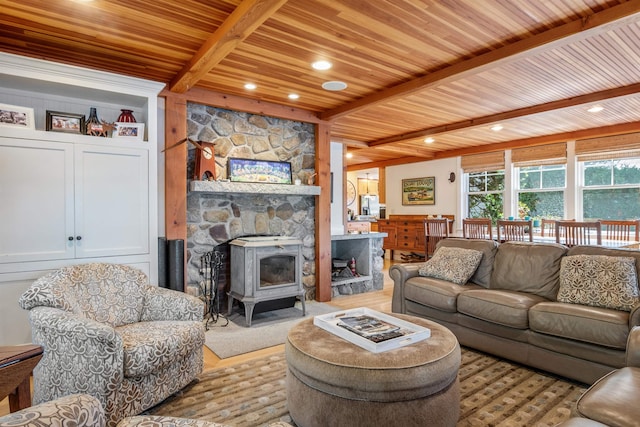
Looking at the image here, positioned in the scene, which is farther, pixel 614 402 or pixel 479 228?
pixel 479 228

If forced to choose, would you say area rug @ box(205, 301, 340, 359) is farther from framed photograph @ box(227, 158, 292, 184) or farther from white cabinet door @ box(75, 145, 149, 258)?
framed photograph @ box(227, 158, 292, 184)

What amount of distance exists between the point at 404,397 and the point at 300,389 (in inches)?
20.5

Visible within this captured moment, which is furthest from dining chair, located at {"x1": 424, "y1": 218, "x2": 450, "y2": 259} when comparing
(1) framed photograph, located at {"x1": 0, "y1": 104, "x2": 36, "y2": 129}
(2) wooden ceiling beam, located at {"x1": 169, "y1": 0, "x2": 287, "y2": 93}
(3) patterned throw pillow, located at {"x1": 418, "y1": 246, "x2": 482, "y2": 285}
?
(1) framed photograph, located at {"x1": 0, "y1": 104, "x2": 36, "y2": 129}

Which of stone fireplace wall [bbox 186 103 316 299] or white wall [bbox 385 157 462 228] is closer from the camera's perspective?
stone fireplace wall [bbox 186 103 316 299]

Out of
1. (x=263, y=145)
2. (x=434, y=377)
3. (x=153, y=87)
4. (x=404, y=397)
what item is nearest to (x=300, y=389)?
(x=404, y=397)

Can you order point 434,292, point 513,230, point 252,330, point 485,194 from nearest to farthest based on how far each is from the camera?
point 434,292 → point 252,330 → point 513,230 → point 485,194

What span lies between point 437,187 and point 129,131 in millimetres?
6244

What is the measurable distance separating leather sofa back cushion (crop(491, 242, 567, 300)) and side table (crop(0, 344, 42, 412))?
3.23 meters

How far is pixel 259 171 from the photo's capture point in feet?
13.6

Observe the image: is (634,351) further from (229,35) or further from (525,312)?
(229,35)

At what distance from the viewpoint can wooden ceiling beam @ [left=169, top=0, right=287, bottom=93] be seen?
2016mm

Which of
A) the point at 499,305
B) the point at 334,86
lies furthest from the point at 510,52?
the point at 499,305

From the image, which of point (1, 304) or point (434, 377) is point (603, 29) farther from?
point (1, 304)

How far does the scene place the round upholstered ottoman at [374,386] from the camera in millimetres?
1646
